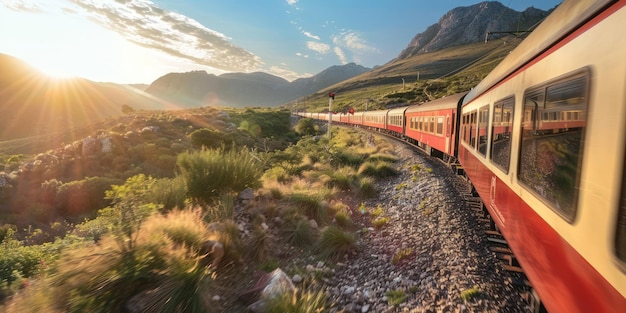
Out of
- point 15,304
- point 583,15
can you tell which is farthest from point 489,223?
point 15,304

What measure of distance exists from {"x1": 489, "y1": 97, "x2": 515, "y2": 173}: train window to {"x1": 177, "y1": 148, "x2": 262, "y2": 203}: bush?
600cm

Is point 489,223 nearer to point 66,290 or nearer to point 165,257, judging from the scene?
point 165,257

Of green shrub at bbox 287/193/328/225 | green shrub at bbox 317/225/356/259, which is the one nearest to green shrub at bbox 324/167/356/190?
green shrub at bbox 287/193/328/225

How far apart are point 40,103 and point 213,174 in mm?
171904

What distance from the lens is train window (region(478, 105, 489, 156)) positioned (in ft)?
20.8

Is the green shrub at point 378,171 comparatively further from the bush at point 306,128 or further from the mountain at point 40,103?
the mountain at point 40,103

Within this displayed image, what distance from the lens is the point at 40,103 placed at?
435 ft

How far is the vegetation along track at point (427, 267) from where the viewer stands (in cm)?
418

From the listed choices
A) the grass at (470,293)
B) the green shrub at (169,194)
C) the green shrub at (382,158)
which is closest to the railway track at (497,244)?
the grass at (470,293)

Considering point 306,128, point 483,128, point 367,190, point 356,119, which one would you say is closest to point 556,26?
point 483,128

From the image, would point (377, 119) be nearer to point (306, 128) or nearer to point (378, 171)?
point (306, 128)

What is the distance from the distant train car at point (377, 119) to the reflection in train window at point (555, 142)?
2868 cm

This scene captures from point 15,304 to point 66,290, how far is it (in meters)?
0.42

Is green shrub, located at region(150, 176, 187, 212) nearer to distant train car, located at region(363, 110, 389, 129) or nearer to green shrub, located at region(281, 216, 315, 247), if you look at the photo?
green shrub, located at region(281, 216, 315, 247)
